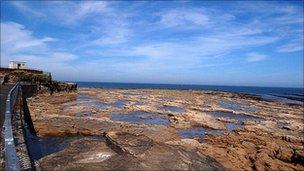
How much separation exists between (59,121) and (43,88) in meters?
24.9

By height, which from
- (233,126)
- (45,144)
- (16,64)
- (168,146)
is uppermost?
(16,64)

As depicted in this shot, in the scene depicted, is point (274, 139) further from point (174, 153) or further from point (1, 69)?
point (1, 69)

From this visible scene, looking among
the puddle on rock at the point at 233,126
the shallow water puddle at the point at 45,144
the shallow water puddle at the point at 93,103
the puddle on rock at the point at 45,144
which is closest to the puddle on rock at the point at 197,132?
the puddle on rock at the point at 233,126

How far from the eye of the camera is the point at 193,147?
1402 centimetres

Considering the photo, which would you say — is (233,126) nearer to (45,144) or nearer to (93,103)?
(45,144)

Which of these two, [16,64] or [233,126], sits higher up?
[16,64]

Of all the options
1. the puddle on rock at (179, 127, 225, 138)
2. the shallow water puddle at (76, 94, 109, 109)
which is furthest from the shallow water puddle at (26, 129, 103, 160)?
the shallow water puddle at (76, 94, 109, 109)

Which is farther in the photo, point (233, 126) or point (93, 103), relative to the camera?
point (93, 103)

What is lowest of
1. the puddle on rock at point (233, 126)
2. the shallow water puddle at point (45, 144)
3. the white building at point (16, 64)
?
the puddle on rock at point (233, 126)

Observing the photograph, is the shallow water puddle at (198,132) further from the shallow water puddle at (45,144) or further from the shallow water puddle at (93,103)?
the shallow water puddle at (93,103)

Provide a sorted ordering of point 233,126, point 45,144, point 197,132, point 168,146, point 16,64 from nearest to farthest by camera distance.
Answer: point 168,146, point 45,144, point 197,132, point 233,126, point 16,64

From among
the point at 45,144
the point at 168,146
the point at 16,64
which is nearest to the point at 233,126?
the point at 168,146

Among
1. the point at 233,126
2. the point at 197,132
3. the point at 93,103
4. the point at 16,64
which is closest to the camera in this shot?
the point at 197,132

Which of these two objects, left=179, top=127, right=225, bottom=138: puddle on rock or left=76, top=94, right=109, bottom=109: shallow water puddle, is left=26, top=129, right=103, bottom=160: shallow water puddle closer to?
left=179, top=127, right=225, bottom=138: puddle on rock
